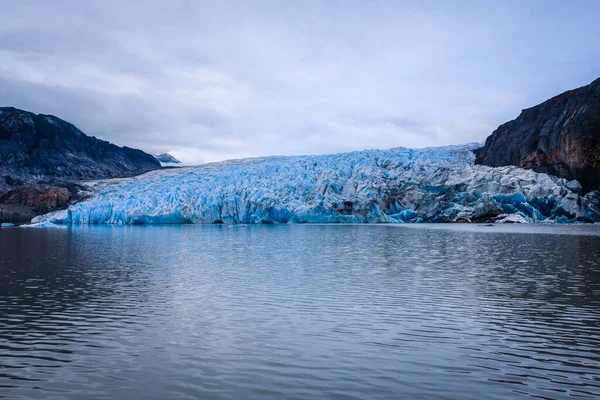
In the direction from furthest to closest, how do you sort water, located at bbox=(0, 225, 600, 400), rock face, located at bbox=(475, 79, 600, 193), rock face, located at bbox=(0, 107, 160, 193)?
rock face, located at bbox=(0, 107, 160, 193) → rock face, located at bbox=(475, 79, 600, 193) → water, located at bbox=(0, 225, 600, 400)

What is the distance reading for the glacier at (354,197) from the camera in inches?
2019

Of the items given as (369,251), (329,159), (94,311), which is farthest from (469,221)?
(94,311)

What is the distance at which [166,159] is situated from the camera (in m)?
158

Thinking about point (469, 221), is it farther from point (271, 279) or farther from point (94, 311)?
point (94, 311)

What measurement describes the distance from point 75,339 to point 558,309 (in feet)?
31.1

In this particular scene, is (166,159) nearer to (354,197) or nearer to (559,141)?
(354,197)

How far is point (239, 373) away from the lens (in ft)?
21.4

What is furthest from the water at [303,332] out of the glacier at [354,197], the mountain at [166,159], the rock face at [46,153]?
the mountain at [166,159]

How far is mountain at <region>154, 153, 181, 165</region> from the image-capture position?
509 feet

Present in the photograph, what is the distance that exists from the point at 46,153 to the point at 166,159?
182 ft

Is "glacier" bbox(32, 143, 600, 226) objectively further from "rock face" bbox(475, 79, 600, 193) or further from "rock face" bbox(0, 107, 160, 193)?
"rock face" bbox(0, 107, 160, 193)

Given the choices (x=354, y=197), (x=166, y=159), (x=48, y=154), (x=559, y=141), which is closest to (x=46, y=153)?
(x=48, y=154)

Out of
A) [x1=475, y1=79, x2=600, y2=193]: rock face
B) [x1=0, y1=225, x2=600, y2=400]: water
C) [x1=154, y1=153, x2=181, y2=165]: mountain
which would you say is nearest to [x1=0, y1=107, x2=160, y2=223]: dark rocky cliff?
[x1=154, y1=153, x2=181, y2=165]: mountain

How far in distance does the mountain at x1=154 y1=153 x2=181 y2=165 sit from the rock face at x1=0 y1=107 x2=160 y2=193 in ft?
107
